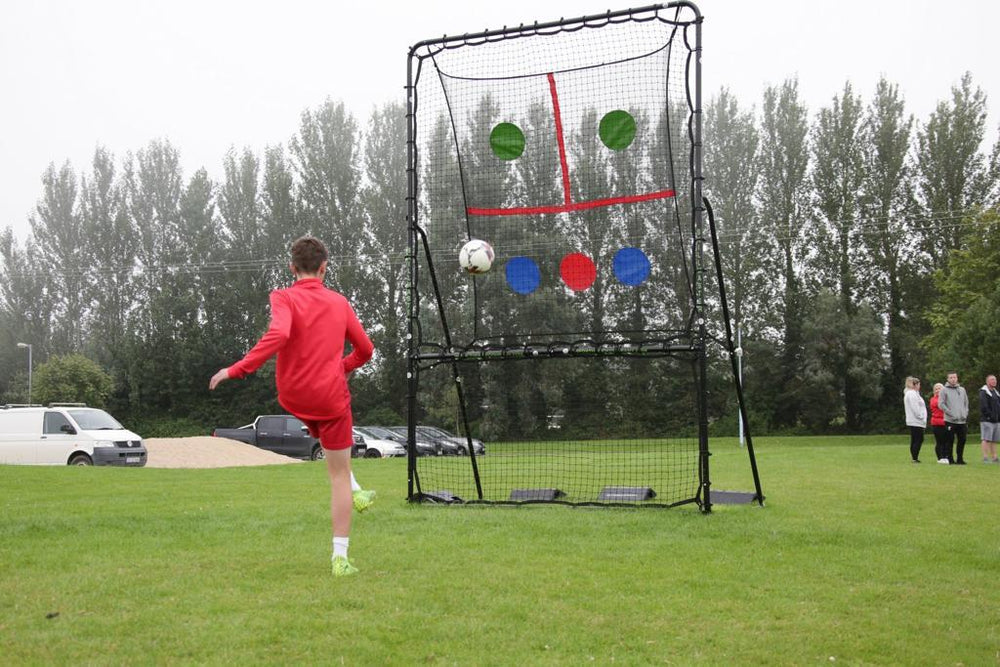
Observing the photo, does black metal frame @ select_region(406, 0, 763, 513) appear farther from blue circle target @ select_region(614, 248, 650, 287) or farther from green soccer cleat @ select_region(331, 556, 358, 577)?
green soccer cleat @ select_region(331, 556, 358, 577)

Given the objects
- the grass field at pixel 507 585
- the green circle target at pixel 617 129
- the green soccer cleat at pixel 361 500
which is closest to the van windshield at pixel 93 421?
the grass field at pixel 507 585

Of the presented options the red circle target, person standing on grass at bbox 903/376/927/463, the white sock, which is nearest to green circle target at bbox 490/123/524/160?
the red circle target

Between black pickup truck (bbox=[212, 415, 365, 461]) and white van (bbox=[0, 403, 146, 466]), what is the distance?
289 inches

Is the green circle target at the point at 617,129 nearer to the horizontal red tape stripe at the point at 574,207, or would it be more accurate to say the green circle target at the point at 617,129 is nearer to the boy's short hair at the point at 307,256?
the horizontal red tape stripe at the point at 574,207

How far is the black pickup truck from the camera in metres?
27.3

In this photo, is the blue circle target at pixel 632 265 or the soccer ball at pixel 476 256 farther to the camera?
the blue circle target at pixel 632 265

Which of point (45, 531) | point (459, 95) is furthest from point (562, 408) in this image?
point (45, 531)

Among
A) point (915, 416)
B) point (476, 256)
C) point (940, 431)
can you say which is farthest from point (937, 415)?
point (476, 256)

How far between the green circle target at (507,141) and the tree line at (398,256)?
23547mm

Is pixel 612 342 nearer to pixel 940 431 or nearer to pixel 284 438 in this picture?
pixel 940 431

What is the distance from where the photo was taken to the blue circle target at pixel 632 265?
354 inches

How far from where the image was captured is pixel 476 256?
863cm

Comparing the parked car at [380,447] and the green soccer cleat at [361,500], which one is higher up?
the green soccer cleat at [361,500]

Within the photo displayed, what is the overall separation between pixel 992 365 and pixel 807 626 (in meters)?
27.3
